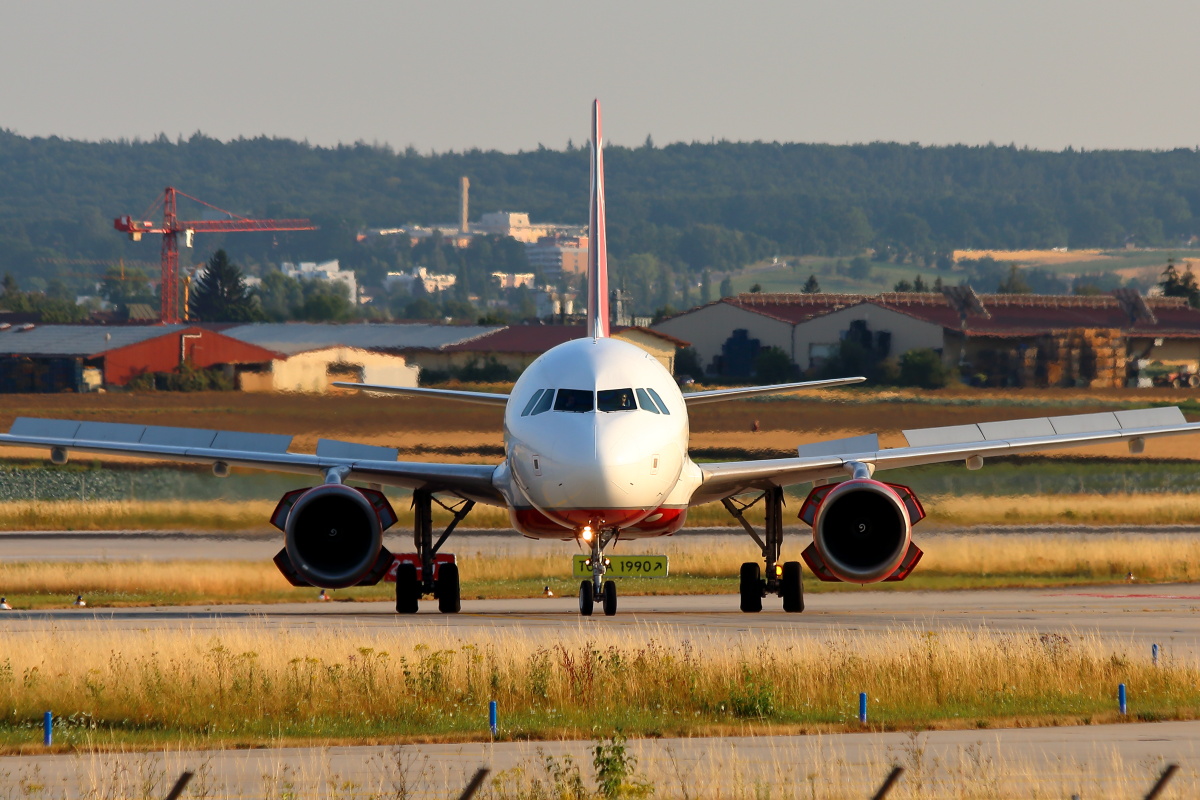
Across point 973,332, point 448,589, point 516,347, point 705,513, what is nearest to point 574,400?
point 448,589

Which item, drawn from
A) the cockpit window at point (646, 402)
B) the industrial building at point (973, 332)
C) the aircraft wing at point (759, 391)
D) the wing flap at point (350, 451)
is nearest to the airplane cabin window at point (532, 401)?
the cockpit window at point (646, 402)

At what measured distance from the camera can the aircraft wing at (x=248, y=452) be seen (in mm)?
31469

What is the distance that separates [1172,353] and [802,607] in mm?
74030

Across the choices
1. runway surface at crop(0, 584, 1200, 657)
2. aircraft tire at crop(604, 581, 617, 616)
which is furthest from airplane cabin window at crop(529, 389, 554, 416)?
runway surface at crop(0, 584, 1200, 657)

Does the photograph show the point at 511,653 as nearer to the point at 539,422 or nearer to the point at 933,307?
the point at 539,422

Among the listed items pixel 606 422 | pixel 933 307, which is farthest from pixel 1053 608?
pixel 933 307

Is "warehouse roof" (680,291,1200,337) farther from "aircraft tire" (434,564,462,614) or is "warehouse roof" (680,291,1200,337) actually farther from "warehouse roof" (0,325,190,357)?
"aircraft tire" (434,564,462,614)

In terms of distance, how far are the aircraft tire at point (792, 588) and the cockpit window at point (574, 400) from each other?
7698 millimetres

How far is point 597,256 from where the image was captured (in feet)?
111

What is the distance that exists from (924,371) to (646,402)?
176 feet

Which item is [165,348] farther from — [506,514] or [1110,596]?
[1110,596]

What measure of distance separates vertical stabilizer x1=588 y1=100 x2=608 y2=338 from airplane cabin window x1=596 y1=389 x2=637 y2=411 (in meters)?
4.90

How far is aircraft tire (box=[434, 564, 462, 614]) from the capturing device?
1287 inches

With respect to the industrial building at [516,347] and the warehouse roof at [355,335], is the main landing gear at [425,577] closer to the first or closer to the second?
the industrial building at [516,347]
